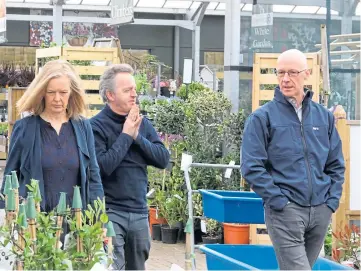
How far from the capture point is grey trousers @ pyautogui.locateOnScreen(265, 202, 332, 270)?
4.65 metres

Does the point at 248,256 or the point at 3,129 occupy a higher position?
the point at 3,129

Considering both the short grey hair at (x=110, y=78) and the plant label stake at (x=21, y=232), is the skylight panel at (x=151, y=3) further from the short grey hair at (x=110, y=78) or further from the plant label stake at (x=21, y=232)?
the plant label stake at (x=21, y=232)

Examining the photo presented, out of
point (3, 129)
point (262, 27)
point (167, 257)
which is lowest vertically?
point (167, 257)

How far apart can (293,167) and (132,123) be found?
2.99 feet

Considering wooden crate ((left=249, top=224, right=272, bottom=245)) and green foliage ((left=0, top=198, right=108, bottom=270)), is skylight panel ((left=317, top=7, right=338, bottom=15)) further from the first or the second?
green foliage ((left=0, top=198, right=108, bottom=270))

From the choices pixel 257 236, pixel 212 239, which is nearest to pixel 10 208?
pixel 257 236

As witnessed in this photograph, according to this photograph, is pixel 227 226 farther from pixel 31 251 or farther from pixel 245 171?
pixel 31 251

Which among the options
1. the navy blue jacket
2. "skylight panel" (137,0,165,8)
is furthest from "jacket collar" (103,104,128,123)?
"skylight panel" (137,0,165,8)

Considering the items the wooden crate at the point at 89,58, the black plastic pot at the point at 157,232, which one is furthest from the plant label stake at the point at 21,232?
the wooden crate at the point at 89,58

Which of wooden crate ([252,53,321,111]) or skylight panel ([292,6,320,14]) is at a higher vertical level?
skylight panel ([292,6,320,14])

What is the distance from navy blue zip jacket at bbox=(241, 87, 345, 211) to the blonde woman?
Result: 2.64 feet

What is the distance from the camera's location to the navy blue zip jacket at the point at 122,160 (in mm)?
4934

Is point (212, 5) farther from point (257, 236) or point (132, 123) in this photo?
point (132, 123)

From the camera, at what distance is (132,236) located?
498 cm
